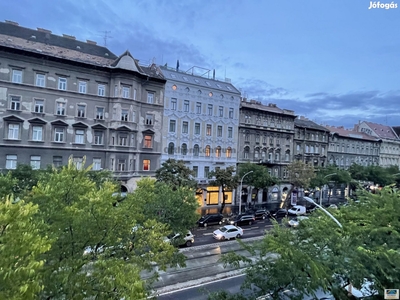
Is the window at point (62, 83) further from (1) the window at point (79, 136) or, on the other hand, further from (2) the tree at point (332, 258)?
(2) the tree at point (332, 258)

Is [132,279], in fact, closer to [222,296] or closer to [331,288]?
[222,296]

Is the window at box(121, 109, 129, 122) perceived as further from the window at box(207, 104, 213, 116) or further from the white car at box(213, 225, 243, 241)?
the white car at box(213, 225, 243, 241)

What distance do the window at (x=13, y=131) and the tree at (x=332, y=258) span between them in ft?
90.3

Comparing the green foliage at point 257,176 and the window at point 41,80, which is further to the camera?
the green foliage at point 257,176

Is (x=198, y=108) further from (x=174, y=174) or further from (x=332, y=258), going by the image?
(x=332, y=258)

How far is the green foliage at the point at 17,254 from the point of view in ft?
17.5

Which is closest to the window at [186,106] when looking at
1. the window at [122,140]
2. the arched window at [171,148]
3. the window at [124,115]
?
the arched window at [171,148]

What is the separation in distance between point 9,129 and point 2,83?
474 centimetres

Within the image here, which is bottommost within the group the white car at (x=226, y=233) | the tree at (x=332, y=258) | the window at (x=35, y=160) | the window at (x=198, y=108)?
the white car at (x=226, y=233)

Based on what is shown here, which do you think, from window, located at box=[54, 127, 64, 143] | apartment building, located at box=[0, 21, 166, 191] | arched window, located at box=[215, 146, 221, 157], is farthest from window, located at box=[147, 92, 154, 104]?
arched window, located at box=[215, 146, 221, 157]

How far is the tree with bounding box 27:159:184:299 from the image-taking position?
764 centimetres

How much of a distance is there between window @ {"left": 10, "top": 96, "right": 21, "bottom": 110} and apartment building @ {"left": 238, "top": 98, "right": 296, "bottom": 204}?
30.6 meters

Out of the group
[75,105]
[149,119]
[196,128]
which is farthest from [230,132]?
[75,105]

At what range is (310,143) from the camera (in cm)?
5612
